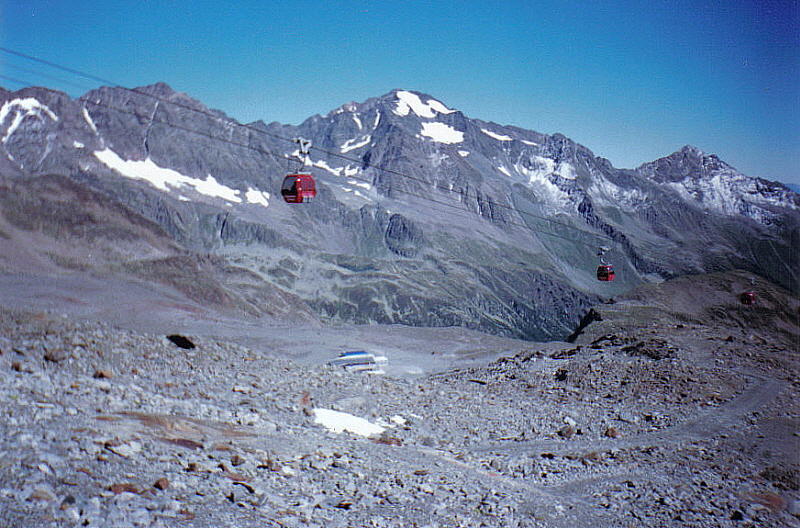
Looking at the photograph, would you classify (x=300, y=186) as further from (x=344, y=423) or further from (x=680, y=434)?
(x=680, y=434)

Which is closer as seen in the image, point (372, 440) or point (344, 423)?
point (372, 440)

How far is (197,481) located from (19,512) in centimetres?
270

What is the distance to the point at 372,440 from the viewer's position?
697 inches

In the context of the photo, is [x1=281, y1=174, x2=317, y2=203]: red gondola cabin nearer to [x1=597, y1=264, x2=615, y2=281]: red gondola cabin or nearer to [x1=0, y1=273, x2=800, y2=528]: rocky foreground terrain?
[x1=0, y1=273, x2=800, y2=528]: rocky foreground terrain

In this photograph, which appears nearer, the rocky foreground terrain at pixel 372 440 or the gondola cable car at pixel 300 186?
the rocky foreground terrain at pixel 372 440

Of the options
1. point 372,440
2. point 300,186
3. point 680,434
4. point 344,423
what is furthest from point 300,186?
point 680,434

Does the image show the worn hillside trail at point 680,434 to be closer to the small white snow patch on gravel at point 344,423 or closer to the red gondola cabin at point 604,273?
the small white snow patch on gravel at point 344,423

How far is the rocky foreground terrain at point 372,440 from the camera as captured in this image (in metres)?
9.57

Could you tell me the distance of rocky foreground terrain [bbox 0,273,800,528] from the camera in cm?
957

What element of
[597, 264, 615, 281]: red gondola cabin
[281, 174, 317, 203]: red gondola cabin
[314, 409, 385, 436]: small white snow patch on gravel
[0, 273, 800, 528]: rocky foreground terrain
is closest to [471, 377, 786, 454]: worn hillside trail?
[0, 273, 800, 528]: rocky foreground terrain

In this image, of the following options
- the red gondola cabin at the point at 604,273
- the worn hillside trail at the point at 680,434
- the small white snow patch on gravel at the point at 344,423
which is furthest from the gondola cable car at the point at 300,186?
the red gondola cabin at the point at 604,273

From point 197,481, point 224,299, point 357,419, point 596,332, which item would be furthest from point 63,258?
point 197,481

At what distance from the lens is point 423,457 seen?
15.9 m

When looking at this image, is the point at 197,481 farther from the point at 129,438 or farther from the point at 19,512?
the point at 19,512
